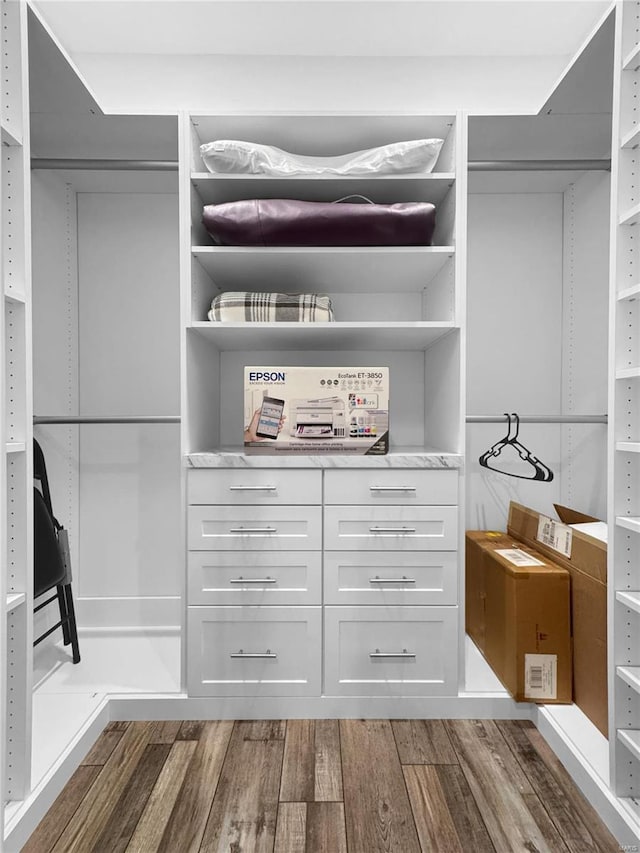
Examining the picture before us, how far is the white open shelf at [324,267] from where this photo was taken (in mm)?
1736

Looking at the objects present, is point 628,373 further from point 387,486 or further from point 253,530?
point 253,530

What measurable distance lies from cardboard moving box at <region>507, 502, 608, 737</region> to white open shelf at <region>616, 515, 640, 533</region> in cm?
32

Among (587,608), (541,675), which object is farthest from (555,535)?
(541,675)

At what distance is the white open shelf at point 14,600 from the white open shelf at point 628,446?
142 centimetres

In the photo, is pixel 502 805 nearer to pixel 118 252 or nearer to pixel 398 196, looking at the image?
pixel 398 196

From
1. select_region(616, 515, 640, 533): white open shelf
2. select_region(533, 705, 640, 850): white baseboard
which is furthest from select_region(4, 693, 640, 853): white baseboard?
select_region(616, 515, 640, 533): white open shelf

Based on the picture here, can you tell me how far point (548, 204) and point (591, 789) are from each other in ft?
7.04

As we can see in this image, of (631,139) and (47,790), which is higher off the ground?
(631,139)

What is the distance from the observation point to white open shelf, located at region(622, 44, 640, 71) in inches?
47.3

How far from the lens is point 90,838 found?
4.04 ft

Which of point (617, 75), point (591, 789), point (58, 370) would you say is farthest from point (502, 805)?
point (58, 370)

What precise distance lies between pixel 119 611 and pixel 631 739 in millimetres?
1953

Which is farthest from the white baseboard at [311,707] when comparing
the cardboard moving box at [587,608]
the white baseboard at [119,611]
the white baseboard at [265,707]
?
the white baseboard at [119,611]

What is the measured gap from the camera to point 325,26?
6.68 ft
